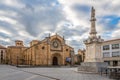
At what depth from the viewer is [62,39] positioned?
269 feet

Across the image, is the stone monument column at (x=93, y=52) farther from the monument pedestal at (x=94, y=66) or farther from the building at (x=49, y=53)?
the building at (x=49, y=53)

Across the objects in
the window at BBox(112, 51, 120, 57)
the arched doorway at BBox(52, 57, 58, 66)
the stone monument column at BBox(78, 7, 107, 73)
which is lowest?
the arched doorway at BBox(52, 57, 58, 66)

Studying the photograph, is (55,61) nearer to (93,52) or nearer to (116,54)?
(116,54)

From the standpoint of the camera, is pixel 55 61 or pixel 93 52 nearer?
pixel 93 52

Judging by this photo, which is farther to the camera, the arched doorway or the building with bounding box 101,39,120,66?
the arched doorway

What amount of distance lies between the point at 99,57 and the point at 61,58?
177 feet

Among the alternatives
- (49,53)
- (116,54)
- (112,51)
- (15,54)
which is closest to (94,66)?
(116,54)

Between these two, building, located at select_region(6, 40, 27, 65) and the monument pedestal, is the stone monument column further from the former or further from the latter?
building, located at select_region(6, 40, 27, 65)

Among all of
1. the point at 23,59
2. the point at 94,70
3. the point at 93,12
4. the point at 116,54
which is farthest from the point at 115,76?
the point at 23,59

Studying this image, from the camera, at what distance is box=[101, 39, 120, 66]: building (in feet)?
231

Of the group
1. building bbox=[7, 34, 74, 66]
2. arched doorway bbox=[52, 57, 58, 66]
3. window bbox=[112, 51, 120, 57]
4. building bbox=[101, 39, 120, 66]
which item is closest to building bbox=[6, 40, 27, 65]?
building bbox=[7, 34, 74, 66]

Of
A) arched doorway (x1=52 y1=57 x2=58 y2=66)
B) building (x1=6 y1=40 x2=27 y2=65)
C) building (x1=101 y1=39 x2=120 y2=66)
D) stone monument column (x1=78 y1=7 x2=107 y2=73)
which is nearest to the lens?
stone monument column (x1=78 y1=7 x2=107 y2=73)

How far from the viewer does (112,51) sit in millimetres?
72938

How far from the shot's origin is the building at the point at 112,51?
70500mm
